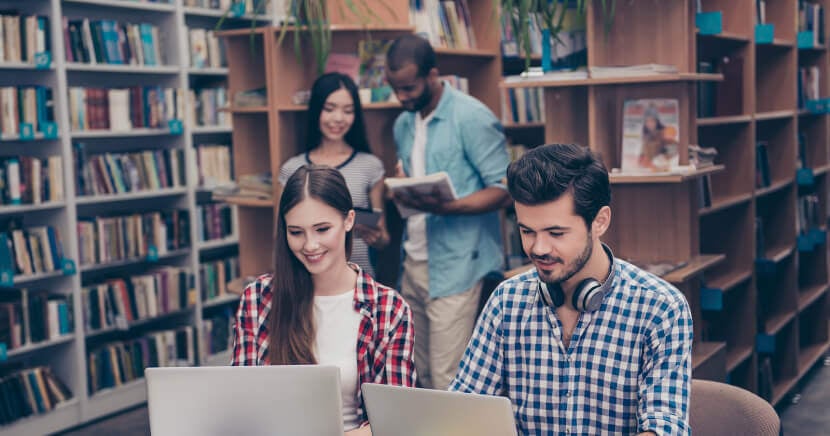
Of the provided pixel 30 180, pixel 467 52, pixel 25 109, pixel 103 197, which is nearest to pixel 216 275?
pixel 103 197

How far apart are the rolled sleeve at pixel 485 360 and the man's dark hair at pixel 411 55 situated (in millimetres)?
1569

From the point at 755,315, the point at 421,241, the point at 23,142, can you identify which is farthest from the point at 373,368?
the point at 23,142

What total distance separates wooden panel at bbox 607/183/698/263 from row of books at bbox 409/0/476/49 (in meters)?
1.27

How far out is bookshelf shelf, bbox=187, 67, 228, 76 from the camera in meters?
5.47

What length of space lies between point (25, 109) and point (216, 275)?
1595 mm

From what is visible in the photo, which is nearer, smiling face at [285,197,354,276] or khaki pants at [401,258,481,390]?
smiling face at [285,197,354,276]

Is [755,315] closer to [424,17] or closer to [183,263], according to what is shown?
[424,17]

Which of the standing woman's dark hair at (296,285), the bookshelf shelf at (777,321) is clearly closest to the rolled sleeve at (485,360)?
the standing woman's dark hair at (296,285)

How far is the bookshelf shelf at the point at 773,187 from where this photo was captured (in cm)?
451

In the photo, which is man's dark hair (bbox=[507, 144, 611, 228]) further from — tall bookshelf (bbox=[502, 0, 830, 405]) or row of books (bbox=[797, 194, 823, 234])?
row of books (bbox=[797, 194, 823, 234])

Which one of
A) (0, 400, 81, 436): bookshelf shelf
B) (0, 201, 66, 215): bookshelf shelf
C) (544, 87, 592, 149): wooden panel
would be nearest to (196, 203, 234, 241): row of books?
(0, 201, 66, 215): bookshelf shelf

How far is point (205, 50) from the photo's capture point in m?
5.60

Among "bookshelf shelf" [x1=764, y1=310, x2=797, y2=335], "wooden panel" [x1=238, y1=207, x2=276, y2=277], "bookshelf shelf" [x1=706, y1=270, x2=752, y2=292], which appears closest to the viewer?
"bookshelf shelf" [x1=706, y1=270, x2=752, y2=292]

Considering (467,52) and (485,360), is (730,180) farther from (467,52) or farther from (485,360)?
(485,360)
